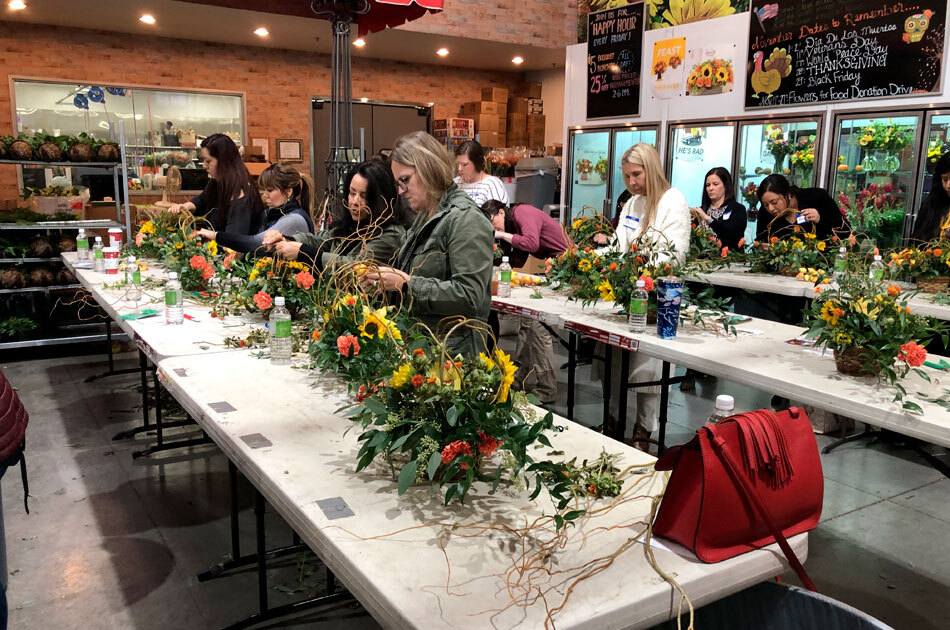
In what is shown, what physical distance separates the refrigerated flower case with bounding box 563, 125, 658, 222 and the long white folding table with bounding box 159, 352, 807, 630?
695 centimetres

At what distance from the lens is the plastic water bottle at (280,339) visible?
8.84ft

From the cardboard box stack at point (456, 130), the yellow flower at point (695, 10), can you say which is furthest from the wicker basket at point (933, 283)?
the cardboard box stack at point (456, 130)

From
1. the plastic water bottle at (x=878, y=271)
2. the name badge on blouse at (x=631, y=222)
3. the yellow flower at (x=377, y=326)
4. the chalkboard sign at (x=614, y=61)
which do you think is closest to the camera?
the yellow flower at (x=377, y=326)

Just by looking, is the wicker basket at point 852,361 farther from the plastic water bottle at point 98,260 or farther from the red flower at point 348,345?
the plastic water bottle at point 98,260

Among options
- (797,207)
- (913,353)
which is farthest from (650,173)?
(797,207)

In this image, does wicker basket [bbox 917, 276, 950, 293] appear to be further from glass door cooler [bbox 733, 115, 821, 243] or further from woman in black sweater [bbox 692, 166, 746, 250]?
glass door cooler [bbox 733, 115, 821, 243]

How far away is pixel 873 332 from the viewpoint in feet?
8.00

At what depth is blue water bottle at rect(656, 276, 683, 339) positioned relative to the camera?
3018 mm

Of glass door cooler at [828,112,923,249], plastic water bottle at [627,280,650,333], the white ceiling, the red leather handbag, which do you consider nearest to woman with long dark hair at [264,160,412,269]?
plastic water bottle at [627,280,650,333]

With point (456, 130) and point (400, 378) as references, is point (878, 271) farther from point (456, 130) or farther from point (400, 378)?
point (456, 130)

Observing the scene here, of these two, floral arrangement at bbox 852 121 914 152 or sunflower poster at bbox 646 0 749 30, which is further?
sunflower poster at bbox 646 0 749 30

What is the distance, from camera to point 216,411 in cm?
212

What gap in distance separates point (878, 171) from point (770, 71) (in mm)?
1448

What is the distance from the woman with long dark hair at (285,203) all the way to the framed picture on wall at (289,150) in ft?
21.4
